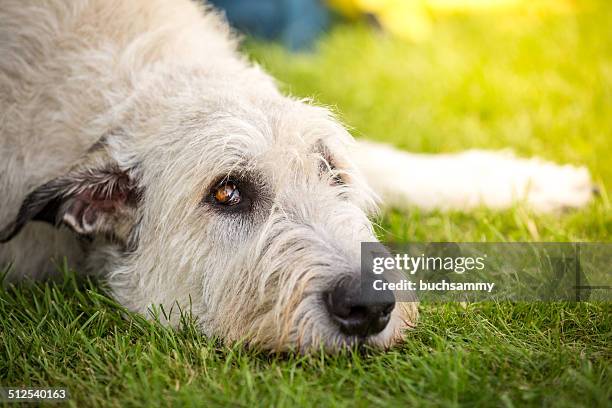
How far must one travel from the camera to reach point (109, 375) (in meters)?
3.21

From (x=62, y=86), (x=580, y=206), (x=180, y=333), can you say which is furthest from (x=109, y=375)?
(x=580, y=206)

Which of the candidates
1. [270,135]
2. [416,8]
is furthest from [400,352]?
[416,8]

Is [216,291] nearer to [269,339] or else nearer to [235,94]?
[269,339]

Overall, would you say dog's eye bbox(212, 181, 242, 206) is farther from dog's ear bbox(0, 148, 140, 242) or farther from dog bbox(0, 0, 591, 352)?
dog's ear bbox(0, 148, 140, 242)

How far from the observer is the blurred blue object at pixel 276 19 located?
9.85 meters

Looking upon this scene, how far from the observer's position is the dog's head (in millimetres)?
3252

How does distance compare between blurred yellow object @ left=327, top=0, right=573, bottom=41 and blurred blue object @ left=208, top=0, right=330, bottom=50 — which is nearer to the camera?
blurred yellow object @ left=327, top=0, right=573, bottom=41

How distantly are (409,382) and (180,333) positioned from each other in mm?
1195

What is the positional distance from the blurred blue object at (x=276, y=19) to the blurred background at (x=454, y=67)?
0.02 m

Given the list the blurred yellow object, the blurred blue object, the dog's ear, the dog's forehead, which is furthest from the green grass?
the blurred blue object

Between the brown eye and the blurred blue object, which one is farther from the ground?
the blurred blue object

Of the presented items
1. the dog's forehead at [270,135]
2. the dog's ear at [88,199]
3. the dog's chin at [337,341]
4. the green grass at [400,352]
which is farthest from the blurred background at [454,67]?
the dog's chin at [337,341]

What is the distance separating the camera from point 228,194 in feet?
12.2

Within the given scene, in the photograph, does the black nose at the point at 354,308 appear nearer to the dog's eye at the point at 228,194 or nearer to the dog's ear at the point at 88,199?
the dog's eye at the point at 228,194
